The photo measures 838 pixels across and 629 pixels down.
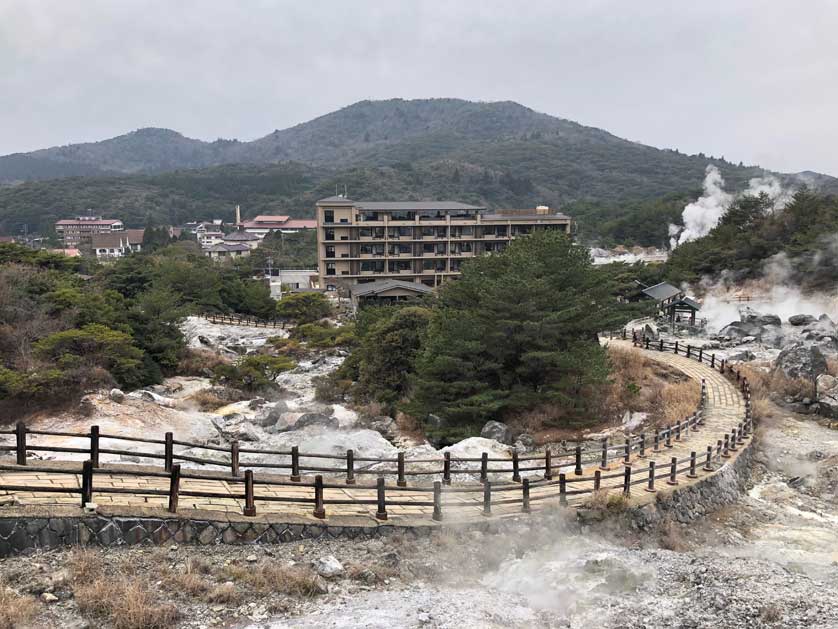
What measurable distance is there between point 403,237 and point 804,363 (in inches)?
1713

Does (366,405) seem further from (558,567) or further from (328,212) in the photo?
(328,212)

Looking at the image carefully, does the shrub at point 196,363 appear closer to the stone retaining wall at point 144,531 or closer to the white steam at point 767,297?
the stone retaining wall at point 144,531

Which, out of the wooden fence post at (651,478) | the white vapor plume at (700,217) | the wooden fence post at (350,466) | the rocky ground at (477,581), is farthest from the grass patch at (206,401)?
the white vapor plume at (700,217)

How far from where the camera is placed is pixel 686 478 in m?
13.6

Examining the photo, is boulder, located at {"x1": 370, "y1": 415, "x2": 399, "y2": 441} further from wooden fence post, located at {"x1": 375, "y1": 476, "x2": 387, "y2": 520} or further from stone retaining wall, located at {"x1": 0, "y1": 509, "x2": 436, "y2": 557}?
stone retaining wall, located at {"x1": 0, "y1": 509, "x2": 436, "y2": 557}

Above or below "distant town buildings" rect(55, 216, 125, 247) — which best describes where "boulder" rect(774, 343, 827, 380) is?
below

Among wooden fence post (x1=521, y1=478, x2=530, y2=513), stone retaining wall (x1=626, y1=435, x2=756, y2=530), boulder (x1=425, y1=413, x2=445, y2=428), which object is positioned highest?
wooden fence post (x1=521, y1=478, x2=530, y2=513)

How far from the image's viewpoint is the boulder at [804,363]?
2269 centimetres

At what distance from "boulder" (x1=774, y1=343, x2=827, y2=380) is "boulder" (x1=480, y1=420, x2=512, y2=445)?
38.6ft

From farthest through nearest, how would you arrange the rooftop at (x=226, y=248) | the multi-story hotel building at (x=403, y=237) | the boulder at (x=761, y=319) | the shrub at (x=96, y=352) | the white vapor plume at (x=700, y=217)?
1. the rooftop at (x=226, y=248)
2. the white vapor plume at (x=700, y=217)
3. the multi-story hotel building at (x=403, y=237)
4. the boulder at (x=761, y=319)
5. the shrub at (x=96, y=352)

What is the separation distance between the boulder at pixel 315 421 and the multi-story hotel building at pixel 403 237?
37.8m

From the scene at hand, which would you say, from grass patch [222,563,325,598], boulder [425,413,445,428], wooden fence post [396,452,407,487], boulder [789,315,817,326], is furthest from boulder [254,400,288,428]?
boulder [789,315,817,326]

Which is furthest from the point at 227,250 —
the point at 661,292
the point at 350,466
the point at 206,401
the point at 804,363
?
the point at 350,466

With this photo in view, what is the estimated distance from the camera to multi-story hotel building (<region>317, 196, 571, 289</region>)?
6094cm
